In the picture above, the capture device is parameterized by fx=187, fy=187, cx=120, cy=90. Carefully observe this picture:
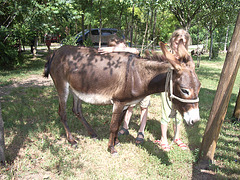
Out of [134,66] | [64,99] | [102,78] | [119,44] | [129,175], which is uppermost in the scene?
[119,44]

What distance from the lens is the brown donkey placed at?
258cm

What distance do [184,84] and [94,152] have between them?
2170 mm

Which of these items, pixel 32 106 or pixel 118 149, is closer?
pixel 118 149

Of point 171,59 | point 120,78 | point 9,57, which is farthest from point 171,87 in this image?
point 9,57

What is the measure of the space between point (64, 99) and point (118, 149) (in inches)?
59.0

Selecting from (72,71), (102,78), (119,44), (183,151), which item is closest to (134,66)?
(102,78)

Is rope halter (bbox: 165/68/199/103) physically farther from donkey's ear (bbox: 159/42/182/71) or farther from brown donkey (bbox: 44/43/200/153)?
donkey's ear (bbox: 159/42/182/71)

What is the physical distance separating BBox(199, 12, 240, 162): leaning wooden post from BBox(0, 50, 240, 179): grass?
1.09 ft

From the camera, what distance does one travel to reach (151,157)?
11.4 ft

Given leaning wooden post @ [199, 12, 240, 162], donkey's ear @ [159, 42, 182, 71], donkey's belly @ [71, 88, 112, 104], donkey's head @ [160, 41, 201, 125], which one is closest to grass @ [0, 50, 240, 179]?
leaning wooden post @ [199, 12, 240, 162]

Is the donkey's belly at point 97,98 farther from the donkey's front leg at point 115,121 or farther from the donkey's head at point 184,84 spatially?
the donkey's head at point 184,84

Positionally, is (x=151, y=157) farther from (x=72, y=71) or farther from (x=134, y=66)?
(x=72, y=71)

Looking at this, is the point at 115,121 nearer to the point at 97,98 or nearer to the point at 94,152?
the point at 97,98

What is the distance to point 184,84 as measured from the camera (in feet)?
8.36
